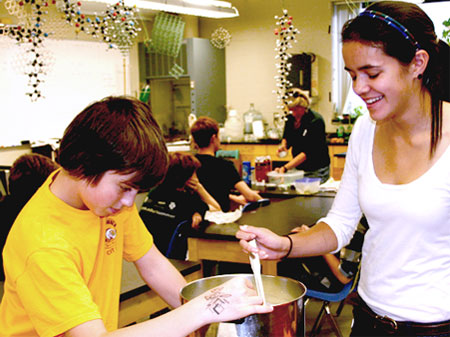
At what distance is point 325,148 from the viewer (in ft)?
15.6

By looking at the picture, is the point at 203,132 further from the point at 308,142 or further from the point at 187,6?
the point at 187,6

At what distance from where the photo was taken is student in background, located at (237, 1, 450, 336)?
3.85ft

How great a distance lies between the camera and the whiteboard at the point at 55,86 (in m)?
5.76

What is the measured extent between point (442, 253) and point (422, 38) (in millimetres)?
503

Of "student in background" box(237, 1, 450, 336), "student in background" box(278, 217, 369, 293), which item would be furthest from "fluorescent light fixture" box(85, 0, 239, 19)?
"student in background" box(237, 1, 450, 336)

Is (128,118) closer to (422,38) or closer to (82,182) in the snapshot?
(82,182)

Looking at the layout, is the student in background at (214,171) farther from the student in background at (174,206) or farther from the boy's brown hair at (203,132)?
the student in background at (174,206)

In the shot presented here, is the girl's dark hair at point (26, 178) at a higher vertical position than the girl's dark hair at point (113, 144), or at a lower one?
lower

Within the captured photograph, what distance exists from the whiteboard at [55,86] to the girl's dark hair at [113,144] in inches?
190

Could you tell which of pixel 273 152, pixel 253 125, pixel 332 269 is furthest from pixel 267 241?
pixel 253 125

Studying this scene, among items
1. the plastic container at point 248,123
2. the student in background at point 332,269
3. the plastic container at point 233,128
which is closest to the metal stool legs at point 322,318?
the student in background at point 332,269

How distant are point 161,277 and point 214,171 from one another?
2263mm

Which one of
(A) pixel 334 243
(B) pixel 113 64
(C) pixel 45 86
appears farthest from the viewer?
(B) pixel 113 64

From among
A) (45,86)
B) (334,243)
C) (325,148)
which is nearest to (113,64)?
(45,86)
